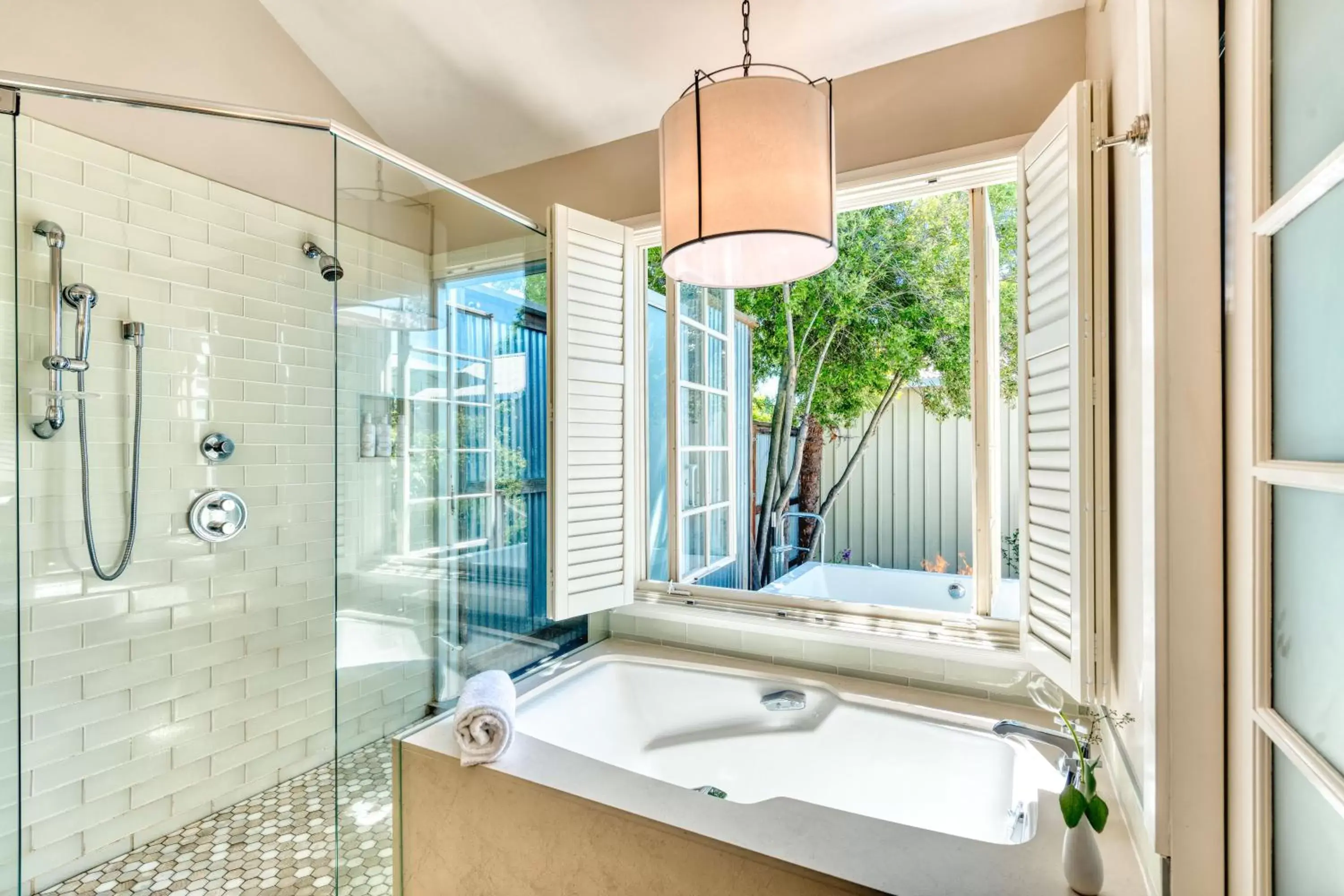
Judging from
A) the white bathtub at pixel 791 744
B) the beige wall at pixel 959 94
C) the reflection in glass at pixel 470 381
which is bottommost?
the white bathtub at pixel 791 744

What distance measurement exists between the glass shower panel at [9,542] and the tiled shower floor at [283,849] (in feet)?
1.03

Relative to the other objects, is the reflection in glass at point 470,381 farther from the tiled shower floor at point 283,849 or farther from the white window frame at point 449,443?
the tiled shower floor at point 283,849

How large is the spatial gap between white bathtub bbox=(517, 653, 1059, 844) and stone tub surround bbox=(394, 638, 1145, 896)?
17 centimetres

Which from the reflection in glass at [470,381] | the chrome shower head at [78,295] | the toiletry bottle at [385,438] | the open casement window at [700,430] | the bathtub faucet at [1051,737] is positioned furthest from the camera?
the open casement window at [700,430]

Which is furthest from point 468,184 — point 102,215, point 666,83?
point 102,215

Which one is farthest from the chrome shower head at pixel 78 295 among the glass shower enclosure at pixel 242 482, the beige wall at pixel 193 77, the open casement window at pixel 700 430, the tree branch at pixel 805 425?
the tree branch at pixel 805 425

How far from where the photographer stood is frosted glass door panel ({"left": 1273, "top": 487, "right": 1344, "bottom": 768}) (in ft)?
1.94

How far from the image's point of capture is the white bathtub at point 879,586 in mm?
3504

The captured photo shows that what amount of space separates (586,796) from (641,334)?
1703 mm

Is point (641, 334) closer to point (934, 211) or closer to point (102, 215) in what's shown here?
point (102, 215)

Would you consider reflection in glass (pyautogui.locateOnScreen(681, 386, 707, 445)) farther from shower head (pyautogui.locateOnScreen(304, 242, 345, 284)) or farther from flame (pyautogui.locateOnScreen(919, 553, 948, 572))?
flame (pyautogui.locateOnScreen(919, 553, 948, 572))

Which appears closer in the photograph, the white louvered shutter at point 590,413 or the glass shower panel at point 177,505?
the glass shower panel at point 177,505

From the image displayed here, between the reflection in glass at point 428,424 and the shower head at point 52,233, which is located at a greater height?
the shower head at point 52,233

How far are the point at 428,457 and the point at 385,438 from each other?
0.49 feet
